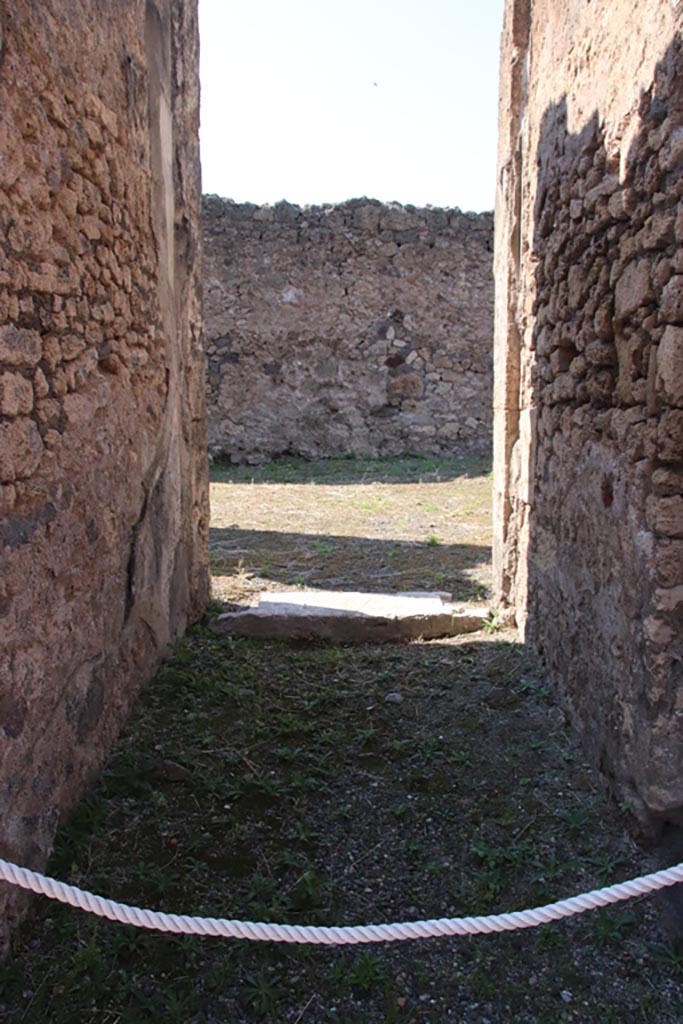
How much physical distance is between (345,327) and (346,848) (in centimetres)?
955

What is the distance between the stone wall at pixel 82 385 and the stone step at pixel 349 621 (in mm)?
463

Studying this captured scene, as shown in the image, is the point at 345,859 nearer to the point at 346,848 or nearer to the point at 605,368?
the point at 346,848

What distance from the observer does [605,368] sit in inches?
102

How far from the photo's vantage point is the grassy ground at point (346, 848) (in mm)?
1820

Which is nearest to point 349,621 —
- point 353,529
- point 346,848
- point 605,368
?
point 346,848

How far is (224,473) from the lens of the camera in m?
10.7

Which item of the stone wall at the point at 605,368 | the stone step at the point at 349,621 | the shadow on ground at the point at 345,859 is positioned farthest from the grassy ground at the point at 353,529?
the shadow on ground at the point at 345,859

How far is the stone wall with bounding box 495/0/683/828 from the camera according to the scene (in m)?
2.06

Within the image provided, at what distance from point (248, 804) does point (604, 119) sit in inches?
96.0

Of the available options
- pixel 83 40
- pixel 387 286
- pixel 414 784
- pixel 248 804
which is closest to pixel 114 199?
pixel 83 40

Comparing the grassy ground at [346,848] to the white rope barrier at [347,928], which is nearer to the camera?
the white rope barrier at [347,928]

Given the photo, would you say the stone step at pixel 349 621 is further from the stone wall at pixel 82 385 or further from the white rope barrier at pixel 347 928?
the white rope barrier at pixel 347 928

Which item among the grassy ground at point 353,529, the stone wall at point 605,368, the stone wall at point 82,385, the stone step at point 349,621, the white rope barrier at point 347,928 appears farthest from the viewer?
the grassy ground at point 353,529

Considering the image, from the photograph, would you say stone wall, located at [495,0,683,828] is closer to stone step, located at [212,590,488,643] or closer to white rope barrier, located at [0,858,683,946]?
stone step, located at [212,590,488,643]
